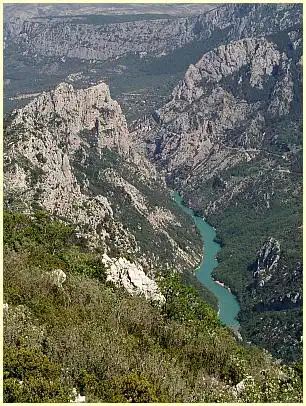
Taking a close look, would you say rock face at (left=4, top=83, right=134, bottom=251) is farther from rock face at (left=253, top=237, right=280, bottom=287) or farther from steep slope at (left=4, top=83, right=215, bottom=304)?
rock face at (left=253, top=237, right=280, bottom=287)

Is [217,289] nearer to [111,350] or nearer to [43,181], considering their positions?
[43,181]

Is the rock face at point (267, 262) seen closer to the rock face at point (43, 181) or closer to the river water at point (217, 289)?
the river water at point (217, 289)

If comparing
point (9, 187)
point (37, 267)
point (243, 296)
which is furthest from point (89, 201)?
point (37, 267)

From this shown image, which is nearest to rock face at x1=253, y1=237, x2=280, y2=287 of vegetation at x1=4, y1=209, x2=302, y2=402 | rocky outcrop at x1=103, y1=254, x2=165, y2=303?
rocky outcrop at x1=103, y1=254, x2=165, y2=303

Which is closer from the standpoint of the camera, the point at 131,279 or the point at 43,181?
the point at 131,279

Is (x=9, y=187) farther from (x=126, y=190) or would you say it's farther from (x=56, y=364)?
(x=126, y=190)

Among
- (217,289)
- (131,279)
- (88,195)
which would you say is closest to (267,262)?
(217,289)

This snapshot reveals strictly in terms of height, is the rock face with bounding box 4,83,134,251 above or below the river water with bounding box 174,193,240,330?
above
